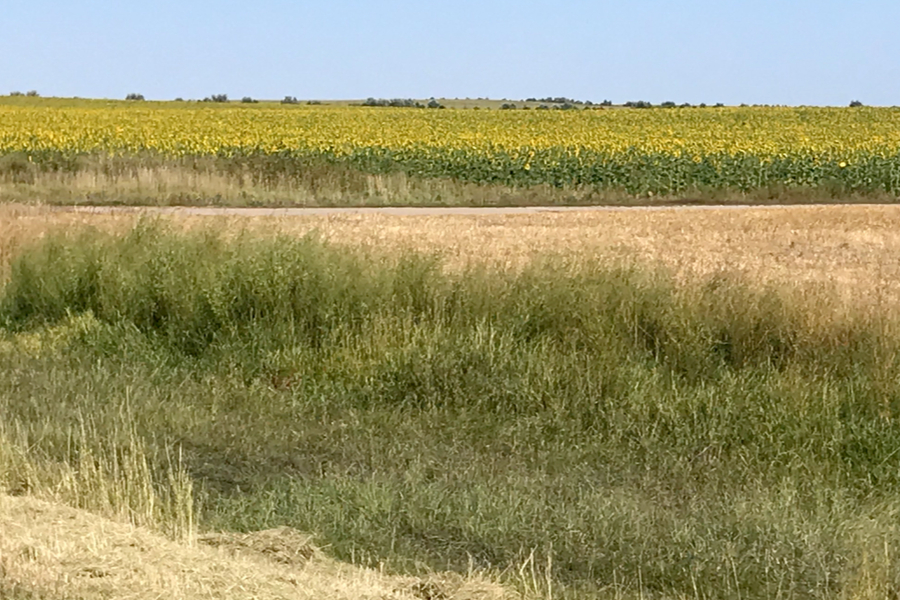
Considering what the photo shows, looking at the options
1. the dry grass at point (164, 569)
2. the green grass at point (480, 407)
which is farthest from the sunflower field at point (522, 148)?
the dry grass at point (164, 569)

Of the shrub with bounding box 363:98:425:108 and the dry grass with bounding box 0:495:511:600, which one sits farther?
the shrub with bounding box 363:98:425:108

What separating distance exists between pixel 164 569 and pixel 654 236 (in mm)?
16072

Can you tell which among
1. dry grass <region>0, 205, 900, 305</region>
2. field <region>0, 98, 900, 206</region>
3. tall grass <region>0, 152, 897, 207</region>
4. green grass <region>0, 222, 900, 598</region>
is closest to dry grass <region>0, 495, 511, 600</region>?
green grass <region>0, 222, 900, 598</region>

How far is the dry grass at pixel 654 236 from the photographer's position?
13070mm

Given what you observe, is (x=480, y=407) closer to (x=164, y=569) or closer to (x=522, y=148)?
(x=164, y=569)

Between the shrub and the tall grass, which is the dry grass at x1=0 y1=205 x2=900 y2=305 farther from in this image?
the shrub

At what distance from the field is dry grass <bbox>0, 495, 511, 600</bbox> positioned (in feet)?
72.8

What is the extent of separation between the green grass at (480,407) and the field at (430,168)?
53.0ft

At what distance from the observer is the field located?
27750 mm

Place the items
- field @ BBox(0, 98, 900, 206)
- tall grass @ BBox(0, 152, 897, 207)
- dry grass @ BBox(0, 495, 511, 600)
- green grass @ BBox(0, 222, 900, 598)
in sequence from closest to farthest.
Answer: dry grass @ BBox(0, 495, 511, 600) → green grass @ BBox(0, 222, 900, 598) → tall grass @ BBox(0, 152, 897, 207) → field @ BBox(0, 98, 900, 206)

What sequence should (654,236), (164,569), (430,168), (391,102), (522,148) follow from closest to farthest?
(164,569)
(654,236)
(430,168)
(522,148)
(391,102)

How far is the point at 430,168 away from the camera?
31.1 meters

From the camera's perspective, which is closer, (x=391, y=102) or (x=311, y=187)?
(x=311, y=187)

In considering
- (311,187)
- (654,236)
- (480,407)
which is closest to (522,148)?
(311,187)
